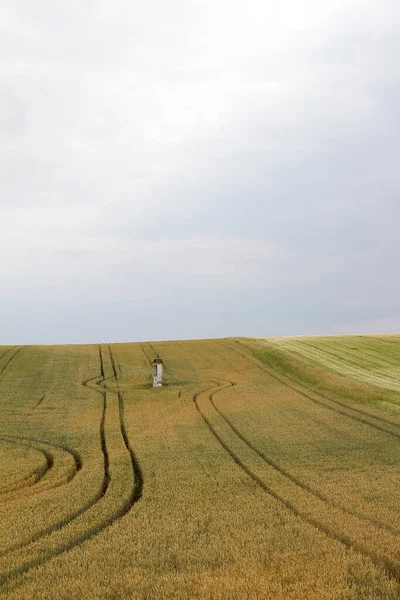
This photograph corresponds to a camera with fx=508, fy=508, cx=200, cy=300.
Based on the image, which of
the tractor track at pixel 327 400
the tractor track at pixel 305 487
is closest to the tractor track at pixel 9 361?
the tractor track at pixel 327 400

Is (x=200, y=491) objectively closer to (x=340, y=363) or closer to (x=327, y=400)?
(x=327, y=400)

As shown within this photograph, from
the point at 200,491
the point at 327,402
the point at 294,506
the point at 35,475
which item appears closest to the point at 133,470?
the point at 35,475

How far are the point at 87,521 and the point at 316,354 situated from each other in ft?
119

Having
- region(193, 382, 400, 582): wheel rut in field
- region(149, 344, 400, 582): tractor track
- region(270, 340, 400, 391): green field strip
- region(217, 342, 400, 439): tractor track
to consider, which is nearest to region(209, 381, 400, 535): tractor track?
region(149, 344, 400, 582): tractor track

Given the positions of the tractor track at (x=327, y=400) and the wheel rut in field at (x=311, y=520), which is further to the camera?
the tractor track at (x=327, y=400)

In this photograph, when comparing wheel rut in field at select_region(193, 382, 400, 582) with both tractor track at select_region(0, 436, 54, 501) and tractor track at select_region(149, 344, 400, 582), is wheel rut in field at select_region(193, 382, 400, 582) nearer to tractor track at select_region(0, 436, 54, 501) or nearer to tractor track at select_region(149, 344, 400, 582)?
tractor track at select_region(149, 344, 400, 582)

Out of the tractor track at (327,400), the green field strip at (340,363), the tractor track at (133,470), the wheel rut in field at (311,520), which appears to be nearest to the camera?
the wheel rut in field at (311,520)

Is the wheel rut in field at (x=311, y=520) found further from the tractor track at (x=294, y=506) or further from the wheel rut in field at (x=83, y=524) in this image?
the wheel rut in field at (x=83, y=524)

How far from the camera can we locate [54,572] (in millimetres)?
8273

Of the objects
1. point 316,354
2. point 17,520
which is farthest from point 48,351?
point 17,520

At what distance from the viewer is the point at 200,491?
1286 centimetres

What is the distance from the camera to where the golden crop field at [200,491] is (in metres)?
7.95

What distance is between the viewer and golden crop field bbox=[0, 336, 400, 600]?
7953 millimetres

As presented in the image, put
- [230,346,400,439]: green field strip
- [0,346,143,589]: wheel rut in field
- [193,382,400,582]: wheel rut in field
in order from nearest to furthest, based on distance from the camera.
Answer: [193,382,400,582]: wheel rut in field
[0,346,143,589]: wheel rut in field
[230,346,400,439]: green field strip
